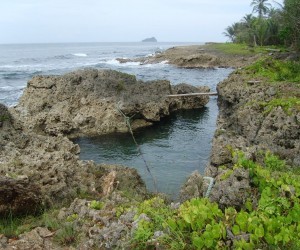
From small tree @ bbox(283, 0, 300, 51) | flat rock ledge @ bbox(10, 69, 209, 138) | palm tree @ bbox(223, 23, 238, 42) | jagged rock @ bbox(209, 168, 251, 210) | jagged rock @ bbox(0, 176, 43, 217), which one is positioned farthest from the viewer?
palm tree @ bbox(223, 23, 238, 42)

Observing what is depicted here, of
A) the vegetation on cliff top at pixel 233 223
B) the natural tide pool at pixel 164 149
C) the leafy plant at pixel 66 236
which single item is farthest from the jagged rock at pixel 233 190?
the natural tide pool at pixel 164 149

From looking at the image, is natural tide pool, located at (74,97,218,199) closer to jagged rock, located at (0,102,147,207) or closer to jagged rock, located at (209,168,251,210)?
jagged rock, located at (0,102,147,207)

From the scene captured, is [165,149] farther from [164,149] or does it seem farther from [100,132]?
[100,132]

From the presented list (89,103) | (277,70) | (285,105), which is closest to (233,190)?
(285,105)

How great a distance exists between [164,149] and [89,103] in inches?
311

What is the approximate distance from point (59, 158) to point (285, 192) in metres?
8.46

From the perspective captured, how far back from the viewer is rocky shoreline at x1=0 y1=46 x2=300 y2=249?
23.0 feet

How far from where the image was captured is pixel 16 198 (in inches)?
335

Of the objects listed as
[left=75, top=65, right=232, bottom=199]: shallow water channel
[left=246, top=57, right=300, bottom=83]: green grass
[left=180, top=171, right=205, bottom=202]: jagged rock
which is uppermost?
[left=246, top=57, right=300, bottom=83]: green grass

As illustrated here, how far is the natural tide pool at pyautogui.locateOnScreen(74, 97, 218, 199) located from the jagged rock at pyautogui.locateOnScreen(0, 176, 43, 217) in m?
8.62

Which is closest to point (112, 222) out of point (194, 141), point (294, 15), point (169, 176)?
point (169, 176)

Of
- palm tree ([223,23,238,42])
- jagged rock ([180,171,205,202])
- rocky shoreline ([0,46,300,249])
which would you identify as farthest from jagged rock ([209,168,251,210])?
palm tree ([223,23,238,42])

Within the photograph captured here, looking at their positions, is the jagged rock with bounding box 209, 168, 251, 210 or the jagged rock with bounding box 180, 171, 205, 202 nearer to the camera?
the jagged rock with bounding box 209, 168, 251, 210

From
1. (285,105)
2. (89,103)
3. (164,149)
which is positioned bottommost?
(164,149)
